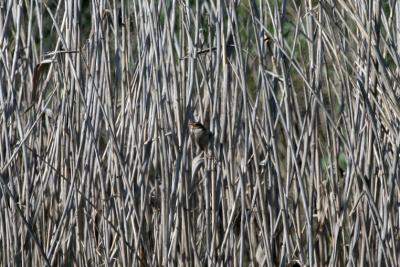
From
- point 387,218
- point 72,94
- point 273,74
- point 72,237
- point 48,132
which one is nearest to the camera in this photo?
point 387,218

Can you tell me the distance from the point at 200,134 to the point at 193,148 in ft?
0.66

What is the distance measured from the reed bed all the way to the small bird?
0.06ft

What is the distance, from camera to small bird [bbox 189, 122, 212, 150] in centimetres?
172

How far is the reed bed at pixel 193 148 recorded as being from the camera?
5.38ft

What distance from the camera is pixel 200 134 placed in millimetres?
1729

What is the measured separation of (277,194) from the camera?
1.83m

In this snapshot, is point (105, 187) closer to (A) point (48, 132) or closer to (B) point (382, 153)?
(A) point (48, 132)

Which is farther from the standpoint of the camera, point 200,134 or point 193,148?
point 193,148

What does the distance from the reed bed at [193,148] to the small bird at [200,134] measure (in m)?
0.02

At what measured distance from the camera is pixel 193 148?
193 centimetres

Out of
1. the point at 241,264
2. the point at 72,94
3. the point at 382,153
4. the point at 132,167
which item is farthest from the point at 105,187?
the point at 382,153

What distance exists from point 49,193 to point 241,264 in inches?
22.0

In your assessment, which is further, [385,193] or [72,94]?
[72,94]

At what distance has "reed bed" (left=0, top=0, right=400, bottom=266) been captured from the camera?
1.64 metres
